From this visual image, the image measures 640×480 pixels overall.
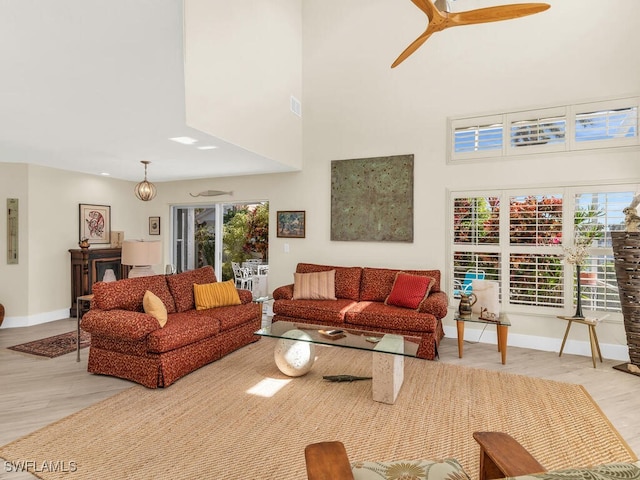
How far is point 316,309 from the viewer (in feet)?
14.7

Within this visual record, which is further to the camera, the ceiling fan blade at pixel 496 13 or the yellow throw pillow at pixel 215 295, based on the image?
the yellow throw pillow at pixel 215 295

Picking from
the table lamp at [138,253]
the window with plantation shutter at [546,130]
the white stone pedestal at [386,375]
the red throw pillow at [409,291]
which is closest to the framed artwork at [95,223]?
the table lamp at [138,253]

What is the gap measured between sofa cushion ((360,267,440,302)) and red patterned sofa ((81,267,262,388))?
172 centimetres

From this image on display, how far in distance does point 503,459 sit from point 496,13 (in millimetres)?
2886

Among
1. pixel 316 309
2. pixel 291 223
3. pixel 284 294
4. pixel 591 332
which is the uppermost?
pixel 291 223

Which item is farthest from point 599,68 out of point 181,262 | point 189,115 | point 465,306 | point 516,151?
point 181,262

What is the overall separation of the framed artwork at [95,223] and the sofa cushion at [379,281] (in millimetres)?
4628

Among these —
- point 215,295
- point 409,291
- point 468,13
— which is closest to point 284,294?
point 215,295

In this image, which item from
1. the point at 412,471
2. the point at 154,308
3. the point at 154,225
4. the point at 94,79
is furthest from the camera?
the point at 154,225

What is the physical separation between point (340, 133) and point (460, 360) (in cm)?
352

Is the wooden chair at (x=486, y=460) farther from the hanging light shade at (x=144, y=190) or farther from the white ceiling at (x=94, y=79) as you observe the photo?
the hanging light shade at (x=144, y=190)

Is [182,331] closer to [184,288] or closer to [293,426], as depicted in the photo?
[184,288]

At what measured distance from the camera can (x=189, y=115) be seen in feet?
10.7

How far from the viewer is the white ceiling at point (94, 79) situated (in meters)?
2.27
